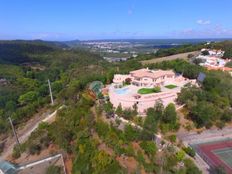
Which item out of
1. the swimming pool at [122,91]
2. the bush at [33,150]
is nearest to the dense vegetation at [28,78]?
the bush at [33,150]

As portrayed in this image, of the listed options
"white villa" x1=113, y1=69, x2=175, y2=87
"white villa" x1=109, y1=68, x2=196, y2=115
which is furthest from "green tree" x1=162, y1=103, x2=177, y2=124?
"white villa" x1=113, y1=69, x2=175, y2=87

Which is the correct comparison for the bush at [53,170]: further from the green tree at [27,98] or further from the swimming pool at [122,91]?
the green tree at [27,98]

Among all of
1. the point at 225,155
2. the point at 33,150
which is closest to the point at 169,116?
the point at 225,155

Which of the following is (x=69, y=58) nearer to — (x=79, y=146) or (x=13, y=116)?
(x=13, y=116)

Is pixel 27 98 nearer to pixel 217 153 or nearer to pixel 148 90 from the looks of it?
pixel 148 90

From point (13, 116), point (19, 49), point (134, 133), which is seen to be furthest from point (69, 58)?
point (134, 133)
